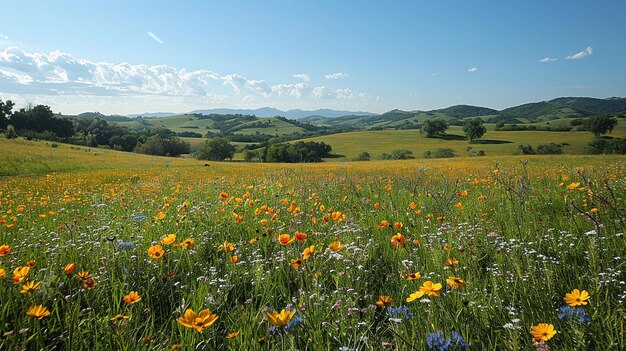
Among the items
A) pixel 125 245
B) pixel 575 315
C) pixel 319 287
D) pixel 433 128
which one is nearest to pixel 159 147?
pixel 433 128

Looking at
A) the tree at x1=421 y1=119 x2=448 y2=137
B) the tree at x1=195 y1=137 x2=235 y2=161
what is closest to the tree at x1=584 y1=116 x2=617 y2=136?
the tree at x1=421 y1=119 x2=448 y2=137

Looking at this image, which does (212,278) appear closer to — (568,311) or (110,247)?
(110,247)

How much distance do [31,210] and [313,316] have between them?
6.44 meters

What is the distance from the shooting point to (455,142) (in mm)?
91500

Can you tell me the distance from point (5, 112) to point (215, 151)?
134ft

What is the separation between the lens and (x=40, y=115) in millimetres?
74688

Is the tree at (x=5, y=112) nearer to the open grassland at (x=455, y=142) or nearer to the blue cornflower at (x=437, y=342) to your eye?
the open grassland at (x=455, y=142)

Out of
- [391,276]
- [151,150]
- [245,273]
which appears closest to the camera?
[245,273]

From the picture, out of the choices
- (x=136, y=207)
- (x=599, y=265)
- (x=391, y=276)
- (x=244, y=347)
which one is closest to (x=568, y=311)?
(x=599, y=265)

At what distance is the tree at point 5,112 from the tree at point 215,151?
37225mm

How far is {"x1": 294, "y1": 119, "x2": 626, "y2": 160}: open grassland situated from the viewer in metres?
73.9

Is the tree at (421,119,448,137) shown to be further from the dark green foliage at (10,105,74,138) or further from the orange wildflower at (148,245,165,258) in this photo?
the orange wildflower at (148,245,165,258)

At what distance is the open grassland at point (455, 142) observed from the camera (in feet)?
243

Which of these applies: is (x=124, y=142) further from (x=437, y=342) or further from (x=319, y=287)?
(x=437, y=342)
